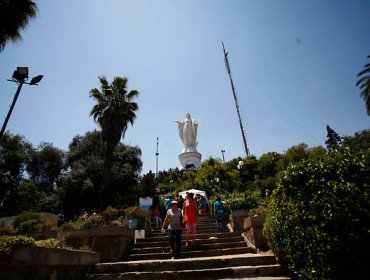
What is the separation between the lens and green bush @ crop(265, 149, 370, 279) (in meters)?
3.93

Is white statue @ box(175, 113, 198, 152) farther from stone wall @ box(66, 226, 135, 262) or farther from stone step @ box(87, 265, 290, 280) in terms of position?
stone step @ box(87, 265, 290, 280)

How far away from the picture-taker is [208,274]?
22.0 feet

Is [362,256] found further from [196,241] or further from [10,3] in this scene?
[10,3]

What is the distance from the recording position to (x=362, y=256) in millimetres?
3861

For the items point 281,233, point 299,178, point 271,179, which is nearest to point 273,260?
point 281,233

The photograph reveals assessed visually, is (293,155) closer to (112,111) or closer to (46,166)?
(112,111)

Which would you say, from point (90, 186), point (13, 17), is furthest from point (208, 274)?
point (90, 186)

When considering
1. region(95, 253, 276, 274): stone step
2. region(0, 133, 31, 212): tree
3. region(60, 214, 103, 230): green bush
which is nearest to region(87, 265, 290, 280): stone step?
region(95, 253, 276, 274): stone step

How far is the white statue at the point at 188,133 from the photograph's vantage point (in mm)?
41516

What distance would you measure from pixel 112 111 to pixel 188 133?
21.5m

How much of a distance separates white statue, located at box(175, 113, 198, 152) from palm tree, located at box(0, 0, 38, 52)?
107 ft

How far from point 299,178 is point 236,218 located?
6.73m

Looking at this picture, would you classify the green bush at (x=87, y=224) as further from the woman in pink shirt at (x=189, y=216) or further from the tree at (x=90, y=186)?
the tree at (x=90, y=186)

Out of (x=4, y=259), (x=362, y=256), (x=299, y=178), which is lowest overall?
(x=362, y=256)
